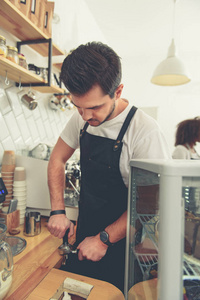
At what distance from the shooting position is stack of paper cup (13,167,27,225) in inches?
49.9

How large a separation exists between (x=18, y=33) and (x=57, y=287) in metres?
1.53

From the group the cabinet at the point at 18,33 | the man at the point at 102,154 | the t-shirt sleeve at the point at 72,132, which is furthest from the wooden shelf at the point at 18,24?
the t-shirt sleeve at the point at 72,132

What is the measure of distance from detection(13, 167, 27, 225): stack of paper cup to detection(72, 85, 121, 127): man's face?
623 millimetres

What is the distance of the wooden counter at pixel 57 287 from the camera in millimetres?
715

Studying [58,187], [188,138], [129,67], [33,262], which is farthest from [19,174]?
[129,67]

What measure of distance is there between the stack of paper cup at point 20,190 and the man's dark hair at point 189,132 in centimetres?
206

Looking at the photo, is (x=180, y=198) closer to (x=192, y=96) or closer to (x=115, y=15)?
(x=115, y=15)

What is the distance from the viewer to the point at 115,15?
2947mm

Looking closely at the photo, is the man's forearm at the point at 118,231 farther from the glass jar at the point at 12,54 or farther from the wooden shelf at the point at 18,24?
the wooden shelf at the point at 18,24

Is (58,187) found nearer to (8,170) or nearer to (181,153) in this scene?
(8,170)

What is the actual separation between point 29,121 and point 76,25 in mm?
1588

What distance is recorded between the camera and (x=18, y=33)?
1411mm

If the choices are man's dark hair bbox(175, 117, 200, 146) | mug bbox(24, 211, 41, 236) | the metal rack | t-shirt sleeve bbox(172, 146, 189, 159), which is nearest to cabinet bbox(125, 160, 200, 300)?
the metal rack

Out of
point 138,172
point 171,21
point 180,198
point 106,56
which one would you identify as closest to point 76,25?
point 171,21
